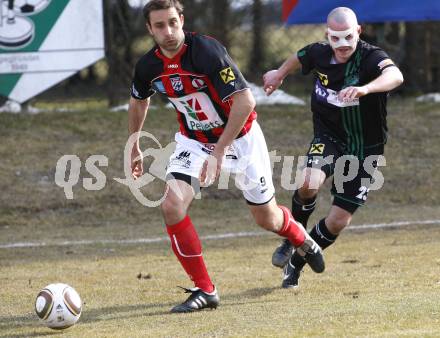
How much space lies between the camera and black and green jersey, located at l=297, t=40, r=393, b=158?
7.02m

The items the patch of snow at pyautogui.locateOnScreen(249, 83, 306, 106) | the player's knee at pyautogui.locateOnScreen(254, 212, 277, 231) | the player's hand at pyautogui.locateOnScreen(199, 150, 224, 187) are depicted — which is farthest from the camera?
the patch of snow at pyautogui.locateOnScreen(249, 83, 306, 106)

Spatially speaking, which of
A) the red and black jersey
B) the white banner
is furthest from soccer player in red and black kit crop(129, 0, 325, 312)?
the white banner

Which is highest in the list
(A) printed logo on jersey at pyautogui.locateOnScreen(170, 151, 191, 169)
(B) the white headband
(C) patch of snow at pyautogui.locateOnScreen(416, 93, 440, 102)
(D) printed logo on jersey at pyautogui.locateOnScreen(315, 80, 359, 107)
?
(B) the white headband

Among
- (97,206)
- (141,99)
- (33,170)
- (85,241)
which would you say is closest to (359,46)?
(141,99)

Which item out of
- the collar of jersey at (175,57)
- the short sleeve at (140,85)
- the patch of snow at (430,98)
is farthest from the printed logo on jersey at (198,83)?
the patch of snow at (430,98)

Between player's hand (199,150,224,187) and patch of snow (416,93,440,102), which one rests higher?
player's hand (199,150,224,187)

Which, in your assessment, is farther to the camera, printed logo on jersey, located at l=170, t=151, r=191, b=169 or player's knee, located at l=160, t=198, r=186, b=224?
printed logo on jersey, located at l=170, t=151, r=191, b=169

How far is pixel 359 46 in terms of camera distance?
7.05 m

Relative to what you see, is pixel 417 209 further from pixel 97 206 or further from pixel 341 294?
pixel 341 294

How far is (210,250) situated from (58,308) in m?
3.51

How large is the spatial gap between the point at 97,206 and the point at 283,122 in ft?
9.74

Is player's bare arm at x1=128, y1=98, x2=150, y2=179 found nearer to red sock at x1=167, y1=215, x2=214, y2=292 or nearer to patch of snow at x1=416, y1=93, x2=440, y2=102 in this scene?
red sock at x1=167, y1=215, x2=214, y2=292

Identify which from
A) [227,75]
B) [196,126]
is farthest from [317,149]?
[227,75]

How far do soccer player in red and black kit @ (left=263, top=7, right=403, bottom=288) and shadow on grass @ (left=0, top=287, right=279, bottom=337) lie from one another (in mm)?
500
